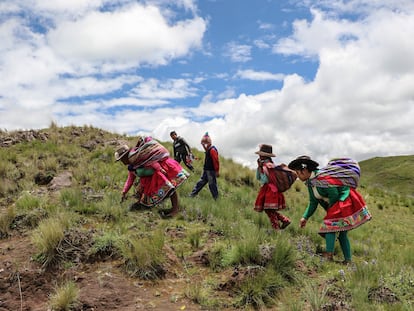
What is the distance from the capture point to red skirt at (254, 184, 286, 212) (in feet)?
25.6

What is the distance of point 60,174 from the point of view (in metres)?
12.9

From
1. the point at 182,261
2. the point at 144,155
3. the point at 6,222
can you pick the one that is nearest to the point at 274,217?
the point at 182,261

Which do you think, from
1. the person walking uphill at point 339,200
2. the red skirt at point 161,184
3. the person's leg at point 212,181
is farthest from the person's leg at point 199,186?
the person walking uphill at point 339,200

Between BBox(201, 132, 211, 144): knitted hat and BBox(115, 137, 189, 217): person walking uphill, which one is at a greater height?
BBox(201, 132, 211, 144): knitted hat

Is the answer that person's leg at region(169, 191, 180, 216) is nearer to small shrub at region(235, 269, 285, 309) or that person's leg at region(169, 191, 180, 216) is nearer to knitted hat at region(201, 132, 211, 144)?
knitted hat at region(201, 132, 211, 144)

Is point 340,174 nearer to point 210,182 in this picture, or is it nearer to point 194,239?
point 194,239

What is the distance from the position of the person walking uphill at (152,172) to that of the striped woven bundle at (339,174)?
353cm

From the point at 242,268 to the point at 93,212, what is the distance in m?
4.58

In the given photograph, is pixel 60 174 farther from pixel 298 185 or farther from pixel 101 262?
pixel 298 185

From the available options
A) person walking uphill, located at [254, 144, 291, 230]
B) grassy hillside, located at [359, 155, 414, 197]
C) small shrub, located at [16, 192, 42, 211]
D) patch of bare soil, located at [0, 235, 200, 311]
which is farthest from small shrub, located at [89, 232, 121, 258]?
grassy hillside, located at [359, 155, 414, 197]

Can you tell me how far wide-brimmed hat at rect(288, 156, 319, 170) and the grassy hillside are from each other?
56696 millimetres

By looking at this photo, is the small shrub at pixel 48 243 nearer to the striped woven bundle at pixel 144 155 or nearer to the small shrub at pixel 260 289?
the striped woven bundle at pixel 144 155

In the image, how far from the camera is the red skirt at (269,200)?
780 centimetres

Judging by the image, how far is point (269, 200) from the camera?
309 inches
